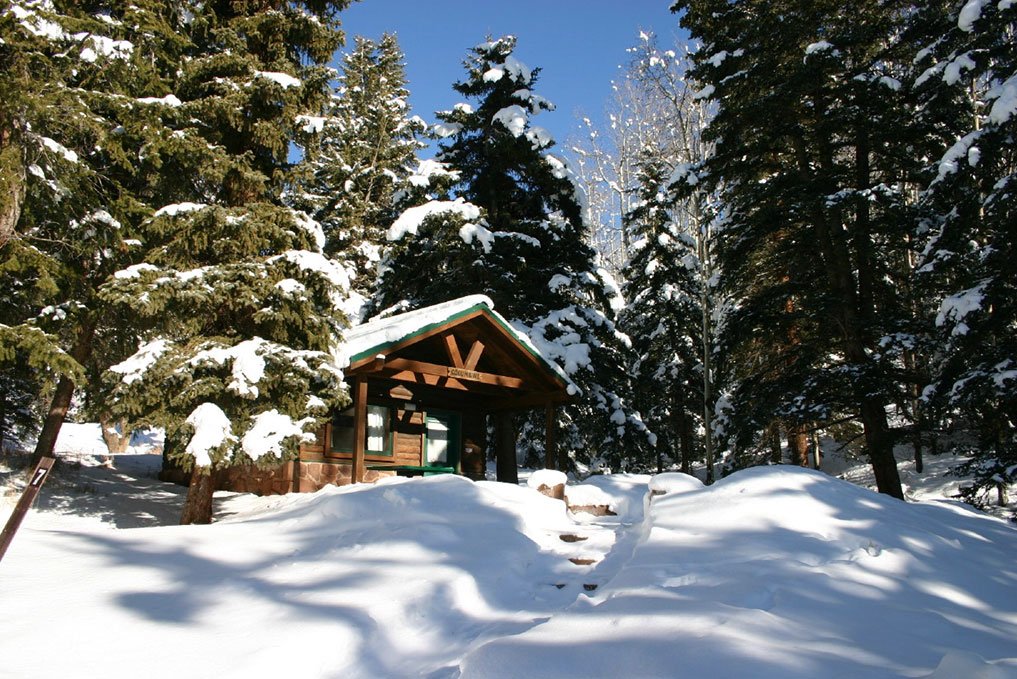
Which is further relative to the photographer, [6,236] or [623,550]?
[6,236]

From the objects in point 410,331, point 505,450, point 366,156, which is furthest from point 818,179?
point 366,156

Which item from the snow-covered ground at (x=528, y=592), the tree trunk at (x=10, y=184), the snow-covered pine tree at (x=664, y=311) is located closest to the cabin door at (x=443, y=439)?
the snow-covered ground at (x=528, y=592)

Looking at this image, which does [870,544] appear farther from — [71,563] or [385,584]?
[71,563]

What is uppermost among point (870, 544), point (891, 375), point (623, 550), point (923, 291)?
point (923, 291)

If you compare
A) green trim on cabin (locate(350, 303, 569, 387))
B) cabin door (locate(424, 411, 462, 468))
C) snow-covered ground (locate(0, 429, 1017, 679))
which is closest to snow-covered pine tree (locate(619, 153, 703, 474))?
cabin door (locate(424, 411, 462, 468))

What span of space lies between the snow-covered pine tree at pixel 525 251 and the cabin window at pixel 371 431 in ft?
13.9

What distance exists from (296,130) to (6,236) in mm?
4441

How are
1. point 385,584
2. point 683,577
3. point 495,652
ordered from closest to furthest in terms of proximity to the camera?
1. point 495,652
2. point 683,577
3. point 385,584

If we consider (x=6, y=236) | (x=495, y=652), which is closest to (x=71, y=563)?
(x=495, y=652)

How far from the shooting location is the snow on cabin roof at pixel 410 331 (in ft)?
35.2

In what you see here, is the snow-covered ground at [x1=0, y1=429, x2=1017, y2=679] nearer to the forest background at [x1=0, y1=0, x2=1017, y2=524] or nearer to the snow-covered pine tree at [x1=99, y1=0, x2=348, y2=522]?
the snow-covered pine tree at [x1=99, y1=0, x2=348, y2=522]

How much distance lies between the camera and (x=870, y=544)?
4.46 m

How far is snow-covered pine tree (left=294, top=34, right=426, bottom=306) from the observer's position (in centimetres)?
2353

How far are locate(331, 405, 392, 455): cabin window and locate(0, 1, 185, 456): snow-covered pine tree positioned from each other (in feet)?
16.0
